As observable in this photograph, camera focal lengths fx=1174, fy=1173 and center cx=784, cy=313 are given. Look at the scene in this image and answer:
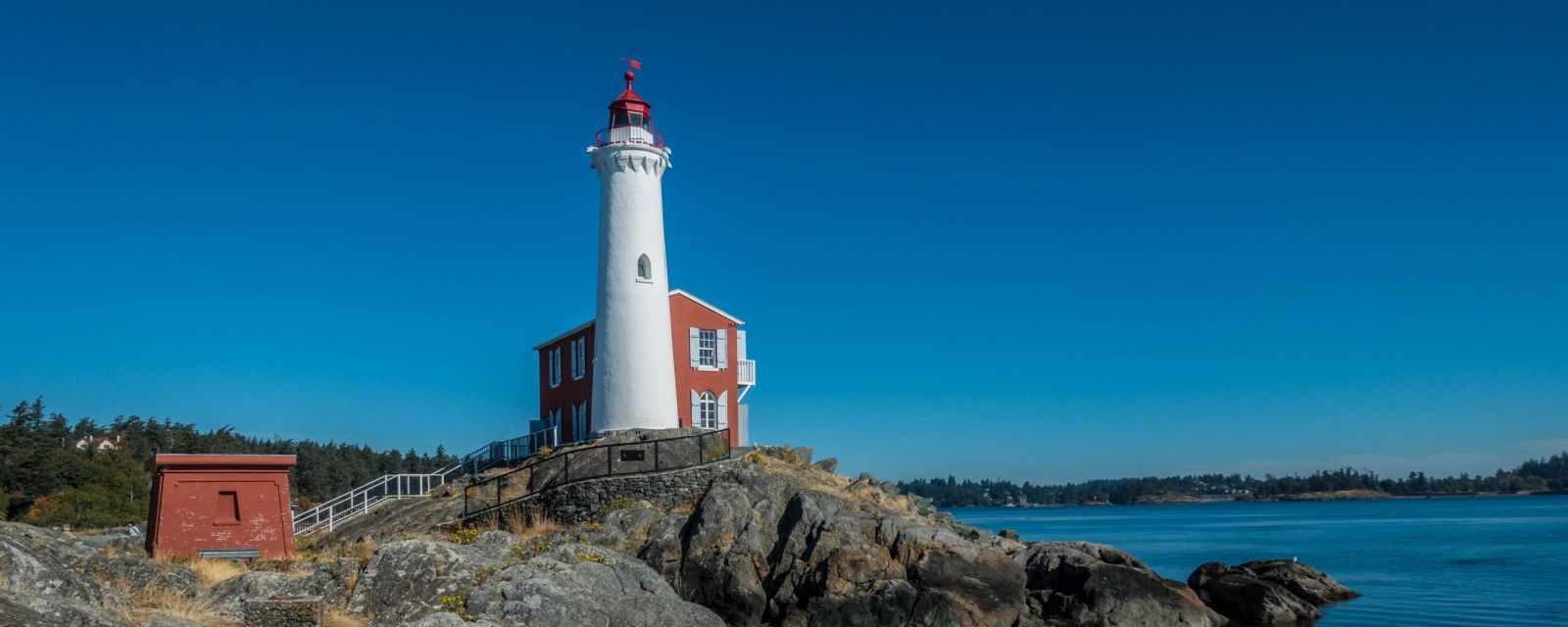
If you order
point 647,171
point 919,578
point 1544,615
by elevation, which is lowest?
point 1544,615

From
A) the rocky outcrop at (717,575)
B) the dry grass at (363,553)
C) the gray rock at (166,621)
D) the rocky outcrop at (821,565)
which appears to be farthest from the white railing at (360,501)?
A: the gray rock at (166,621)

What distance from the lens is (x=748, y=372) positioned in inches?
1470

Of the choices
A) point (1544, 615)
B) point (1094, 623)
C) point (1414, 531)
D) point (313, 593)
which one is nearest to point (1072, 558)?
point (1094, 623)

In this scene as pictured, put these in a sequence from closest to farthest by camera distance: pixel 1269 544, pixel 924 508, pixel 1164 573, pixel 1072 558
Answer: pixel 1072 558 < pixel 924 508 < pixel 1164 573 < pixel 1269 544

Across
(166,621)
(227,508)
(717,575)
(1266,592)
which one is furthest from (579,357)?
(166,621)

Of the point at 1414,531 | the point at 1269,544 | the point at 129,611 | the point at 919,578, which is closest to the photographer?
the point at 129,611

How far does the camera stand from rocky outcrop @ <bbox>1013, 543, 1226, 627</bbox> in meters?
25.6

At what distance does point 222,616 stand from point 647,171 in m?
21.2

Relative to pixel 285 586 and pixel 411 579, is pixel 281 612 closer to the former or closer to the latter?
pixel 285 586

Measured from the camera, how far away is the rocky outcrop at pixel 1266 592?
31.4m

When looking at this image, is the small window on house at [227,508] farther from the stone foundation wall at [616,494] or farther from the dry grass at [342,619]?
the stone foundation wall at [616,494]

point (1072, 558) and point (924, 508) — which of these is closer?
point (1072, 558)

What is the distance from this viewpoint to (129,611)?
12.4 metres

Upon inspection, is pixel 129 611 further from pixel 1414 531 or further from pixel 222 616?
pixel 1414 531
